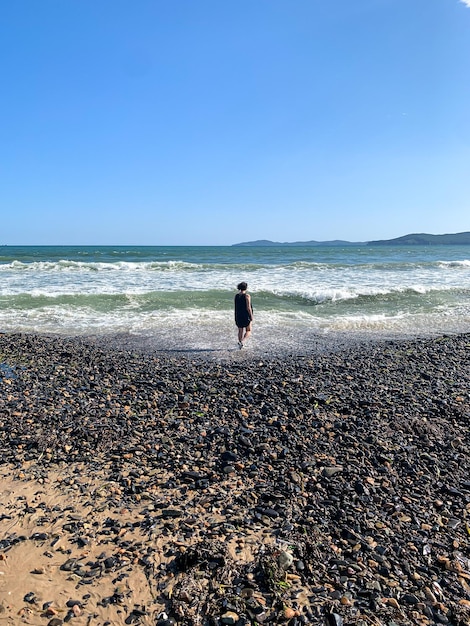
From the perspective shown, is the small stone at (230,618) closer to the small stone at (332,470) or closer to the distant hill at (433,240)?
the small stone at (332,470)

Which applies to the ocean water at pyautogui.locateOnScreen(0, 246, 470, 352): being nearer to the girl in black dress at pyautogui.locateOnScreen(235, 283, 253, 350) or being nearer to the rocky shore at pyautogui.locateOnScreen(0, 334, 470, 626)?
the girl in black dress at pyautogui.locateOnScreen(235, 283, 253, 350)

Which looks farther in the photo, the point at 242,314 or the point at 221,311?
the point at 221,311

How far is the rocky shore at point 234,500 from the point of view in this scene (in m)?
3.00

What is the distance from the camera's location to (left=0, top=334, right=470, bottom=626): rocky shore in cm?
300

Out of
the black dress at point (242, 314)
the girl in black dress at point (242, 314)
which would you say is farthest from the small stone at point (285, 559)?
the black dress at point (242, 314)

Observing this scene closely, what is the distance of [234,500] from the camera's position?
4113mm

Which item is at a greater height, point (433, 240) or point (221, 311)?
point (433, 240)

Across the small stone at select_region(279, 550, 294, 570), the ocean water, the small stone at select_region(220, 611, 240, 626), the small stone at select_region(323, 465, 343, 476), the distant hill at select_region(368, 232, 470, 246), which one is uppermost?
the distant hill at select_region(368, 232, 470, 246)

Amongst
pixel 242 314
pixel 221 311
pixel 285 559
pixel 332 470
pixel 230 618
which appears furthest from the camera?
pixel 221 311

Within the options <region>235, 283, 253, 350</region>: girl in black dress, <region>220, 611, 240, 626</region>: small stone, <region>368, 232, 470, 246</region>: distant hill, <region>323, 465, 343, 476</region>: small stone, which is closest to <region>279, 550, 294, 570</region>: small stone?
<region>220, 611, 240, 626</region>: small stone

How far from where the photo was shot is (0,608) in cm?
287

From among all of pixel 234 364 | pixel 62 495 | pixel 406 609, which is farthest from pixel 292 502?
pixel 234 364

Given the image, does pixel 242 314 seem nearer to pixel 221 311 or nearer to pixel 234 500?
pixel 221 311

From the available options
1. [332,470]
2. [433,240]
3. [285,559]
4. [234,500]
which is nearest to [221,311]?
[332,470]
